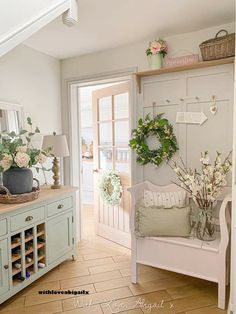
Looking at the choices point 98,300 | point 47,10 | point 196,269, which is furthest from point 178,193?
point 47,10

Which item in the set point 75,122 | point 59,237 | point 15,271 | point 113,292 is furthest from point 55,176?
point 113,292

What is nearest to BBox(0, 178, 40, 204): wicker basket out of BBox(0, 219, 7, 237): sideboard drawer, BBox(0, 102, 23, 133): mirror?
BBox(0, 219, 7, 237): sideboard drawer

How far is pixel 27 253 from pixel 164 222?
121 centimetres

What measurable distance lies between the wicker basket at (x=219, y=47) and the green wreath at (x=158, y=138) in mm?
702

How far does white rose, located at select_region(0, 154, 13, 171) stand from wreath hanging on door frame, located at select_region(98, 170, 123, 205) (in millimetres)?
1445

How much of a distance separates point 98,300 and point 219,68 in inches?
89.1

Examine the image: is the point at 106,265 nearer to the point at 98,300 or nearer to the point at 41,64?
the point at 98,300

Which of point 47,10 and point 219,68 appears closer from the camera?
point 47,10

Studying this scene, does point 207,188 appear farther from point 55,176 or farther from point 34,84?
point 34,84

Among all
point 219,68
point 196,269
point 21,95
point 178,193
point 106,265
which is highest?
point 219,68

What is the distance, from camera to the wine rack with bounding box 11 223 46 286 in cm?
219

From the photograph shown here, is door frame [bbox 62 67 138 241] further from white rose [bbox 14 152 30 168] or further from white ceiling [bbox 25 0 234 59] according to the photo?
white rose [bbox 14 152 30 168]

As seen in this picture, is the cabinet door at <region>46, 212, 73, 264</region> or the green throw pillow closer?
the green throw pillow

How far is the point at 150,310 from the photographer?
80.2 inches
